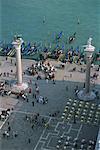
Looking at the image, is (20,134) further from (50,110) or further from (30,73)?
(30,73)

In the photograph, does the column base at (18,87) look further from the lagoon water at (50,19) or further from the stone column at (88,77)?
the lagoon water at (50,19)

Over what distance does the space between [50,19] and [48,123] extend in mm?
36191

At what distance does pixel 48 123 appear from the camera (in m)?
69.5

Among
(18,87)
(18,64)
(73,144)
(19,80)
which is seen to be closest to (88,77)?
(18,64)

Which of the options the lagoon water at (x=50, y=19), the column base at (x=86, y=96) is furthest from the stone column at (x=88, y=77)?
the lagoon water at (x=50, y=19)

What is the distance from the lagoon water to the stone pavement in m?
16.1

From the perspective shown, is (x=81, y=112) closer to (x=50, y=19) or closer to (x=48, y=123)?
(x=48, y=123)

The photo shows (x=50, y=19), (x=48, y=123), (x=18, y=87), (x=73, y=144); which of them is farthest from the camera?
(x=50, y=19)

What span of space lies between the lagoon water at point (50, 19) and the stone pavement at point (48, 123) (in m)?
16.1

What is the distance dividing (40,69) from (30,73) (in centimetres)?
190

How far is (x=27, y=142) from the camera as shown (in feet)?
217

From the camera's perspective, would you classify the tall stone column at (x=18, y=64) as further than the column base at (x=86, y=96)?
Yes

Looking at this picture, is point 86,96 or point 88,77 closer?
point 88,77

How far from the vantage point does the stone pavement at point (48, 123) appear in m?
66.0
